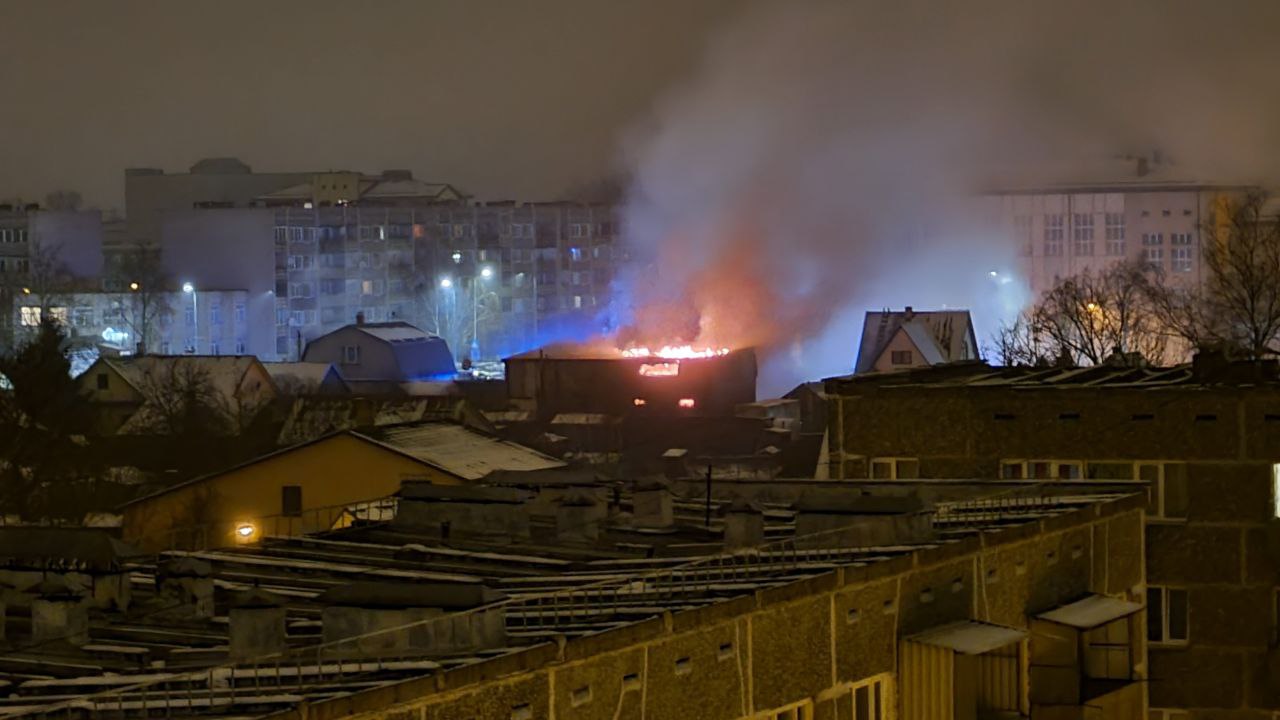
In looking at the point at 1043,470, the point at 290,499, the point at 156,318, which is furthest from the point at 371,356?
the point at 1043,470

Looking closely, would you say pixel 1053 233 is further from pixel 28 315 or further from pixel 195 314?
pixel 28 315

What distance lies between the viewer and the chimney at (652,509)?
50.0ft

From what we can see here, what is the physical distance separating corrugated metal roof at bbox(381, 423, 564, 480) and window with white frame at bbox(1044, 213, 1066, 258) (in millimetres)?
52629

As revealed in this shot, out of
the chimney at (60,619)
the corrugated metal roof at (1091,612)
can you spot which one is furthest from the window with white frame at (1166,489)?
the chimney at (60,619)

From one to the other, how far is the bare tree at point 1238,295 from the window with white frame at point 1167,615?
77.4 feet

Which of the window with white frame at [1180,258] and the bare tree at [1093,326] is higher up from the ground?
the window with white frame at [1180,258]

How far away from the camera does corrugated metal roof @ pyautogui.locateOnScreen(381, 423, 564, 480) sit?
28391mm

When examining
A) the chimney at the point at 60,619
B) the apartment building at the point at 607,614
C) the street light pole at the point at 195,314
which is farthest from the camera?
the street light pole at the point at 195,314

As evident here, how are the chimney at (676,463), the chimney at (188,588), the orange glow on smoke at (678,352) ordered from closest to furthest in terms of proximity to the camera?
the chimney at (188,588) < the chimney at (676,463) < the orange glow on smoke at (678,352)

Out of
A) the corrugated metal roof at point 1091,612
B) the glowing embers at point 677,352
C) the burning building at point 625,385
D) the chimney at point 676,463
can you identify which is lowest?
the chimney at point 676,463

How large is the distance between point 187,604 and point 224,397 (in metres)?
45.1

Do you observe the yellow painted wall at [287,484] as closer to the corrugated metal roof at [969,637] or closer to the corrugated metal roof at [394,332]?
the corrugated metal roof at [969,637]

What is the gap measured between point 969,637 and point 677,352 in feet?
186

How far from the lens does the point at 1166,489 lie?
61.5ft
